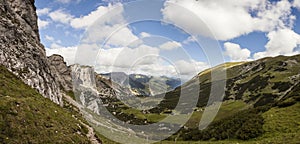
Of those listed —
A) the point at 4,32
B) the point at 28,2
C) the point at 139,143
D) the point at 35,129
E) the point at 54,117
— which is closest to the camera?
the point at 35,129

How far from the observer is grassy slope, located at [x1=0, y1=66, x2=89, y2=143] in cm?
2709

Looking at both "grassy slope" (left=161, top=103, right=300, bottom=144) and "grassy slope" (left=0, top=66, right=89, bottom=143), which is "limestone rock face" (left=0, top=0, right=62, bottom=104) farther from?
"grassy slope" (left=161, top=103, right=300, bottom=144)

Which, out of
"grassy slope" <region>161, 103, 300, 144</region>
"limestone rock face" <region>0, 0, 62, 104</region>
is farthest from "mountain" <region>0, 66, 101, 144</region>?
"grassy slope" <region>161, 103, 300, 144</region>

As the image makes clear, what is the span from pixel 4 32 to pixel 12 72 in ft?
37.5

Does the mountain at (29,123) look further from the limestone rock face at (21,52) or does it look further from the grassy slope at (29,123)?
the limestone rock face at (21,52)

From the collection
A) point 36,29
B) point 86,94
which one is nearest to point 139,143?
point 36,29

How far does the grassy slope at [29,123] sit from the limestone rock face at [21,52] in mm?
13104

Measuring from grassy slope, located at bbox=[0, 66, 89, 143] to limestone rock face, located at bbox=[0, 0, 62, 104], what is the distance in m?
13.1

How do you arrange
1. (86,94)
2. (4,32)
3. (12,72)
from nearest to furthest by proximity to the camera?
(12,72) → (4,32) → (86,94)

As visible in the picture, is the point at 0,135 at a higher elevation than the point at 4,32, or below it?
below

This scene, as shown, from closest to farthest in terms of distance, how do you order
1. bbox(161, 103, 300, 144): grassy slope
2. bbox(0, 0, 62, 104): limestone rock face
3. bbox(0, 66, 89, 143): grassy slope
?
1. bbox(0, 66, 89, 143): grassy slope
2. bbox(161, 103, 300, 144): grassy slope
3. bbox(0, 0, 62, 104): limestone rock face

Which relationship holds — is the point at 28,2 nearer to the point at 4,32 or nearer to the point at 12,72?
the point at 4,32

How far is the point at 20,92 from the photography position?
39.9 m

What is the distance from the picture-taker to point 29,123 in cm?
3045
